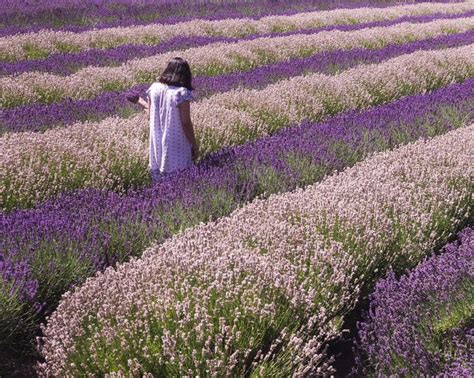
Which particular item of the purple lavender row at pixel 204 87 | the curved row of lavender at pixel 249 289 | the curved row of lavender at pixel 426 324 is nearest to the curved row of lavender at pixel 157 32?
the purple lavender row at pixel 204 87

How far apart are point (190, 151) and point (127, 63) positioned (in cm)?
512

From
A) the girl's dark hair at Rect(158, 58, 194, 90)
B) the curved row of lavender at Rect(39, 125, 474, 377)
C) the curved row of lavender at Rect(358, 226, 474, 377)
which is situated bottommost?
the curved row of lavender at Rect(358, 226, 474, 377)

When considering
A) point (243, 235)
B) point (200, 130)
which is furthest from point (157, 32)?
point (243, 235)

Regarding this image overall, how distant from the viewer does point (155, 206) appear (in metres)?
4.30

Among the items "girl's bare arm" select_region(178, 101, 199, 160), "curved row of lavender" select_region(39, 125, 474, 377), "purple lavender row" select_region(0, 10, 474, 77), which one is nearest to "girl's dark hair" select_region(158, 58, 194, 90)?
"girl's bare arm" select_region(178, 101, 199, 160)

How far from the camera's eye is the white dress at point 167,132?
522 cm

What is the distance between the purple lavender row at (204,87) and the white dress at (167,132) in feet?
5.17

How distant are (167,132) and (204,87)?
10.5 feet

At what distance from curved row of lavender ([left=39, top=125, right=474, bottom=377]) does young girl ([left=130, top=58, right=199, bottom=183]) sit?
1519 millimetres

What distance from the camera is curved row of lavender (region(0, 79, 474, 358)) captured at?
3.42 metres

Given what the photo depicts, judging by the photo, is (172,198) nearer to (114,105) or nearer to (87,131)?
(87,131)

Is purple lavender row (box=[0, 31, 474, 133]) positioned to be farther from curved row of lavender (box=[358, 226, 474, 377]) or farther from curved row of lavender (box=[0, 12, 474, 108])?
curved row of lavender (box=[358, 226, 474, 377])

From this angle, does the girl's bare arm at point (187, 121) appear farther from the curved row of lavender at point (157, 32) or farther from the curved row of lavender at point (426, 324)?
the curved row of lavender at point (157, 32)

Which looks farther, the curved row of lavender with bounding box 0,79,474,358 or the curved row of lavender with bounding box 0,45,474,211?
the curved row of lavender with bounding box 0,45,474,211
